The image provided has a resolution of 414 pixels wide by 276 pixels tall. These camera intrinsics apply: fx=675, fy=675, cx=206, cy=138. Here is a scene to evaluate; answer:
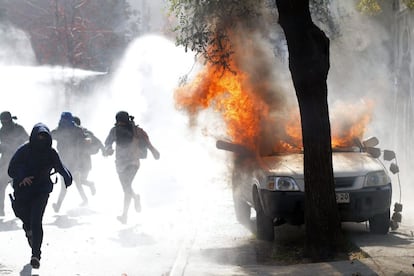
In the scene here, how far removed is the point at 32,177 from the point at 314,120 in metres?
3.59

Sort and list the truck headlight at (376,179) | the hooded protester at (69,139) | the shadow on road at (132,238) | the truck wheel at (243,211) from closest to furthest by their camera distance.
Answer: the truck headlight at (376,179) < the shadow on road at (132,238) < the truck wheel at (243,211) < the hooded protester at (69,139)

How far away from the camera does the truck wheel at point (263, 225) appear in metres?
9.47

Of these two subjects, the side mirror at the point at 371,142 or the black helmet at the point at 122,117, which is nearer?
the side mirror at the point at 371,142

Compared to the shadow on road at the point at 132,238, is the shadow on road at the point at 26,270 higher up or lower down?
higher up

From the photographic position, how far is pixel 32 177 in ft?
27.7

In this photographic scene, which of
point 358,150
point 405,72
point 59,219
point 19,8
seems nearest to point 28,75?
point 19,8

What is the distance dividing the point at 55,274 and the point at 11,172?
146 cm

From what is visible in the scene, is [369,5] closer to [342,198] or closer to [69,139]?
[342,198]

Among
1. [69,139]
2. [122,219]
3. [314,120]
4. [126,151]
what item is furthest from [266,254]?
[69,139]

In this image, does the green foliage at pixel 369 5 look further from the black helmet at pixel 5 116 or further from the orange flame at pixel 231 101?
the black helmet at pixel 5 116

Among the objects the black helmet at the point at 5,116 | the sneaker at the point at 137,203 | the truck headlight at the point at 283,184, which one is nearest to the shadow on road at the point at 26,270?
the truck headlight at the point at 283,184

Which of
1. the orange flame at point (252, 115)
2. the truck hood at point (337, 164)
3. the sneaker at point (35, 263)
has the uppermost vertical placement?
the orange flame at point (252, 115)

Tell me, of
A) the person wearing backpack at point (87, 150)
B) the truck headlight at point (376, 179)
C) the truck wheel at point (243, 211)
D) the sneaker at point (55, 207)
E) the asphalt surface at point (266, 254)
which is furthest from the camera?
the person wearing backpack at point (87, 150)

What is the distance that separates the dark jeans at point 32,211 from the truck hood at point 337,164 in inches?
121
